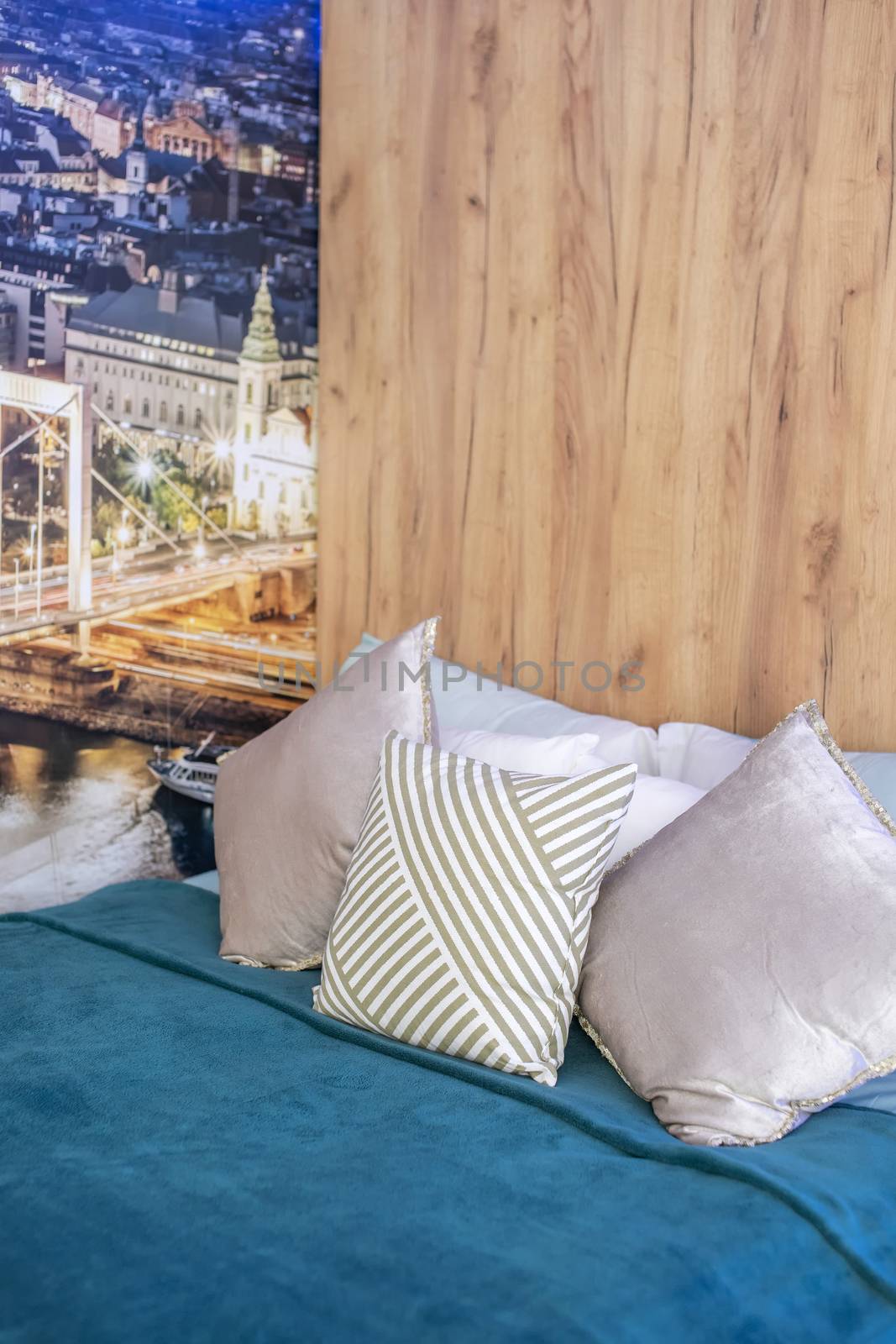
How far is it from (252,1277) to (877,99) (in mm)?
1860

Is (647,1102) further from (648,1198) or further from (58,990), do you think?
(58,990)

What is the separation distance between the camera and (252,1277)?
3.63ft

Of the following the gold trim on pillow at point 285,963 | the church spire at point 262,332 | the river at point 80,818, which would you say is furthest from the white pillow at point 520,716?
the church spire at point 262,332

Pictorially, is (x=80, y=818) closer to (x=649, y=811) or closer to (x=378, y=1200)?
(x=649, y=811)

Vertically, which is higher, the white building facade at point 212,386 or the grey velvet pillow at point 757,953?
the white building facade at point 212,386

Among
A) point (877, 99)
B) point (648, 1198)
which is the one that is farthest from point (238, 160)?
point (648, 1198)

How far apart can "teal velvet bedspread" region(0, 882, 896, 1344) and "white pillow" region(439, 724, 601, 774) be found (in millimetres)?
450

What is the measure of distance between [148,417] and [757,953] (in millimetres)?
1765

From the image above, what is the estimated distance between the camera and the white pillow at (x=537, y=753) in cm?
199

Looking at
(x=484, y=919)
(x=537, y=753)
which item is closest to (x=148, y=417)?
(x=537, y=753)

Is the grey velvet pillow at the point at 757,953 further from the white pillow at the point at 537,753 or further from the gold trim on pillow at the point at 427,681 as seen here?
the gold trim on pillow at the point at 427,681

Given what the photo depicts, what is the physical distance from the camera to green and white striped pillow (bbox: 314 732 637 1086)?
5.21 feet

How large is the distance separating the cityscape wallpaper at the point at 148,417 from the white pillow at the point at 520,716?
45cm

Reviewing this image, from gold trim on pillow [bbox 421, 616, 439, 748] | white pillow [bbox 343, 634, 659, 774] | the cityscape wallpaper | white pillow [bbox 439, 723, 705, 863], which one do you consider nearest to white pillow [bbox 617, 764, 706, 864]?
white pillow [bbox 439, 723, 705, 863]
